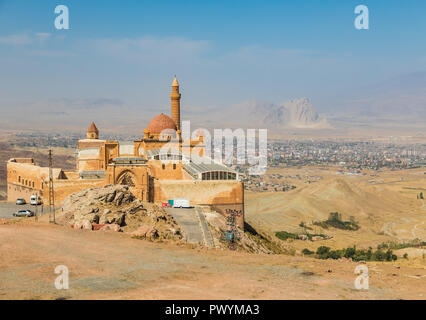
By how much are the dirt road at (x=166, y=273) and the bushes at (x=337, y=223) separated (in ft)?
146

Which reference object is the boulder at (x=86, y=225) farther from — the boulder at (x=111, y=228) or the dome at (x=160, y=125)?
the dome at (x=160, y=125)

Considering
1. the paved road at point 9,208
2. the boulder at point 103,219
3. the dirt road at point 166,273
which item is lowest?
the paved road at point 9,208

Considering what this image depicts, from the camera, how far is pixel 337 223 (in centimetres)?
6319

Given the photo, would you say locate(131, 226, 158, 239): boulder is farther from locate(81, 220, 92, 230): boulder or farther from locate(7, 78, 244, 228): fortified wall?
locate(7, 78, 244, 228): fortified wall

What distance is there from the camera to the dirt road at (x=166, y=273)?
45.2 feet

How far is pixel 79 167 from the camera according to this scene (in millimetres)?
48312

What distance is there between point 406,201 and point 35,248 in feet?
257

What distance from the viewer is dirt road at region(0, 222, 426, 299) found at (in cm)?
1378

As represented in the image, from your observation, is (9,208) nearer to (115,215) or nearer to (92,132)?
(115,215)

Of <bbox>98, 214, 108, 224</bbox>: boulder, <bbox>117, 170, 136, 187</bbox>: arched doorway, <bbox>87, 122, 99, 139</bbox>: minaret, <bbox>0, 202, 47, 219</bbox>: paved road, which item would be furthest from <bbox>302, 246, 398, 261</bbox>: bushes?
<bbox>87, 122, 99, 139</bbox>: minaret

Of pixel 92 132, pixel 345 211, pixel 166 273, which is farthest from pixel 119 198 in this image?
pixel 345 211

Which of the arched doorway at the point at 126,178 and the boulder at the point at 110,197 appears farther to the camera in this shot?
the arched doorway at the point at 126,178

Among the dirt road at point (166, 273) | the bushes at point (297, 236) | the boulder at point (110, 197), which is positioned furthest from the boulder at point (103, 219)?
the bushes at point (297, 236)

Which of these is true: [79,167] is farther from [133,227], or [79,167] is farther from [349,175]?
[349,175]
